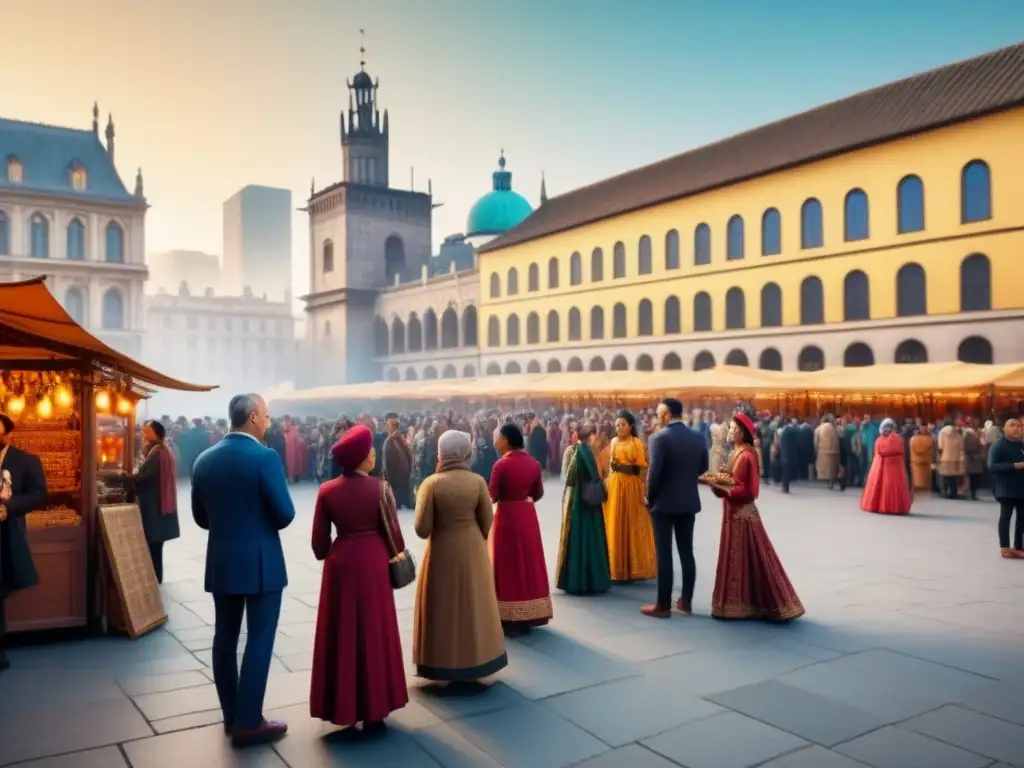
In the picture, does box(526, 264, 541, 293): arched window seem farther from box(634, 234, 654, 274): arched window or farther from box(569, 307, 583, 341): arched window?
box(634, 234, 654, 274): arched window

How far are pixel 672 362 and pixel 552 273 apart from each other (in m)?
8.97

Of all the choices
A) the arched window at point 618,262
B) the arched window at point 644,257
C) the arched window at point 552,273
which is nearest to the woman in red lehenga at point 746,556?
the arched window at point 644,257

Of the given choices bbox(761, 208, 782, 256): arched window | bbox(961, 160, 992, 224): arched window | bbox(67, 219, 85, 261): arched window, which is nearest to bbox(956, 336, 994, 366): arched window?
bbox(961, 160, 992, 224): arched window

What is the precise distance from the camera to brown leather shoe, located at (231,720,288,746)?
4398mm

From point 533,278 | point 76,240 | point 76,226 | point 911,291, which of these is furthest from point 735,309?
point 76,226

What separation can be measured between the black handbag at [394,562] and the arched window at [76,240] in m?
49.4

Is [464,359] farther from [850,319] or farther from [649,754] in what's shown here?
[649,754]

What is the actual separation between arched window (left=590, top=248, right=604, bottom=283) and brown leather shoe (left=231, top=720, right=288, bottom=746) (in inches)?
1354

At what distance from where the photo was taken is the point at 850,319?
2861 cm

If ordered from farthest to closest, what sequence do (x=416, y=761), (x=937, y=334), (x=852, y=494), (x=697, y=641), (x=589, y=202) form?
(x=589, y=202) → (x=937, y=334) → (x=852, y=494) → (x=697, y=641) → (x=416, y=761)

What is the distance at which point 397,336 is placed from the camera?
2072 inches

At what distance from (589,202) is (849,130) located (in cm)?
1447

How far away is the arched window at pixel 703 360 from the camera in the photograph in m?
33.1

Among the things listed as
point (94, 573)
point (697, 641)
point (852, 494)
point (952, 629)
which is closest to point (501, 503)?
point (697, 641)
